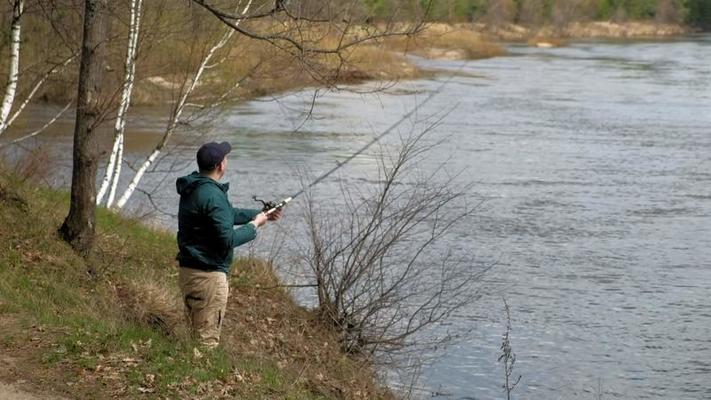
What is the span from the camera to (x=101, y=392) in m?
5.63

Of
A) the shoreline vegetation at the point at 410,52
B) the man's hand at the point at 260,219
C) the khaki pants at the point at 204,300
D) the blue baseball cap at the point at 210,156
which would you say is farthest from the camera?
the shoreline vegetation at the point at 410,52

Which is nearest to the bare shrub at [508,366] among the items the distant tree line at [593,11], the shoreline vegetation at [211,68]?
the shoreline vegetation at [211,68]

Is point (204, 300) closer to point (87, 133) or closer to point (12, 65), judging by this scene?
point (87, 133)

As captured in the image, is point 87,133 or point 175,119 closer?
point 87,133

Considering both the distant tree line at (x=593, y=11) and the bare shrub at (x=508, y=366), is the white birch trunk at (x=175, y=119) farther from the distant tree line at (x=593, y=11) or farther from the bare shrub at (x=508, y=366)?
the distant tree line at (x=593, y=11)

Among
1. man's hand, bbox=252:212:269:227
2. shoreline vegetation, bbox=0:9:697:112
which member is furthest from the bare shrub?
shoreline vegetation, bbox=0:9:697:112

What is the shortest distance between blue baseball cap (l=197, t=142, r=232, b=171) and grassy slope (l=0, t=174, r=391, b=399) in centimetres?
105

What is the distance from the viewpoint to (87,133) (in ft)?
27.0

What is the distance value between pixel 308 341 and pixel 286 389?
2.99 meters

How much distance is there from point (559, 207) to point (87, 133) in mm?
10751

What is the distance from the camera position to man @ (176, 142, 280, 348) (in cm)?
614

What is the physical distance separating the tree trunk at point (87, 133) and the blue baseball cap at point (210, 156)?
2.26m

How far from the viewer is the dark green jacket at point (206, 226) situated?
20.1ft

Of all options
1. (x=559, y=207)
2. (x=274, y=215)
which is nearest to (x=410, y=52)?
(x=559, y=207)
